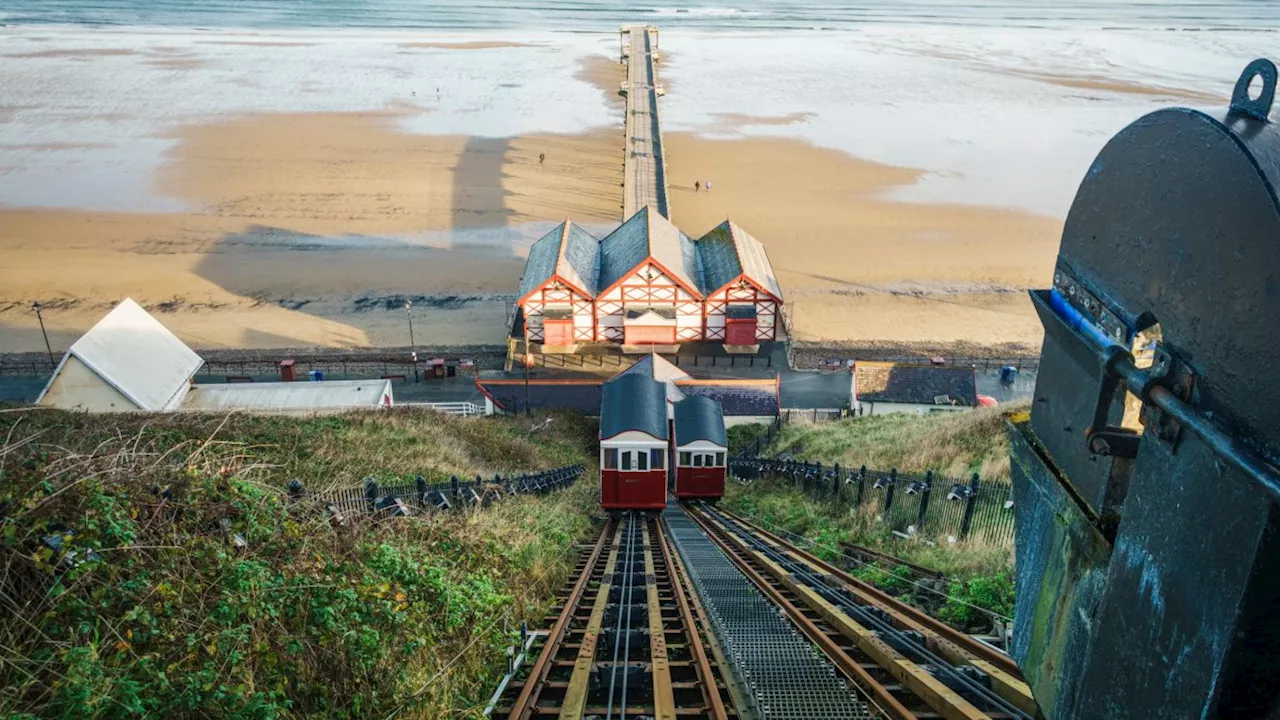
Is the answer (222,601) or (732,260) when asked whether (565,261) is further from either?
(222,601)

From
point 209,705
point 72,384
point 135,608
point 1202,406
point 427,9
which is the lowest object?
point 72,384

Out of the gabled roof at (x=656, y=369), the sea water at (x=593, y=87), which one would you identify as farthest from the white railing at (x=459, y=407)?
the sea water at (x=593, y=87)

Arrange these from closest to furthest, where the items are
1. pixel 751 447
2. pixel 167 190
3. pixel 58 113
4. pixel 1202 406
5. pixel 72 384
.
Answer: pixel 1202 406 → pixel 72 384 → pixel 751 447 → pixel 167 190 → pixel 58 113

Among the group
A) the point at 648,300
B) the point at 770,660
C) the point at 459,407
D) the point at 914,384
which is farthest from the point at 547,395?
the point at 770,660

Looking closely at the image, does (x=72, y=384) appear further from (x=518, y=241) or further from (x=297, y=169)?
(x=297, y=169)

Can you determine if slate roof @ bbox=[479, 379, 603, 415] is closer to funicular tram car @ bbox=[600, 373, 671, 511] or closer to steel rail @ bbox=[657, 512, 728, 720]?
funicular tram car @ bbox=[600, 373, 671, 511]

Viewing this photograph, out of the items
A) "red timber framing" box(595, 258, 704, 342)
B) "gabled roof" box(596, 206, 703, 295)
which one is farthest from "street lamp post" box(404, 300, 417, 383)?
"gabled roof" box(596, 206, 703, 295)

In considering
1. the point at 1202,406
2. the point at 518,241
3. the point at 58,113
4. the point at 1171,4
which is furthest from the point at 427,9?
the point at 1202,406
